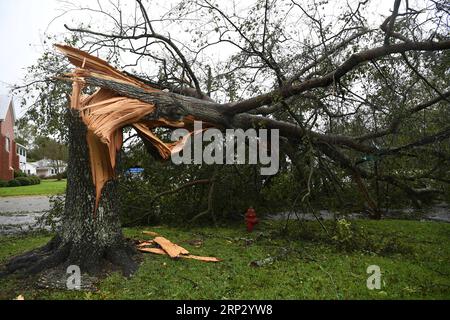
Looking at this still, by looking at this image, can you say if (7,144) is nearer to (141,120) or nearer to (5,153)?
(5,153)

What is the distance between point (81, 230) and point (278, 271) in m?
2.28

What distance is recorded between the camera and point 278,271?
4523mm

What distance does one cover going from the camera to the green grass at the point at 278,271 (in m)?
3.82

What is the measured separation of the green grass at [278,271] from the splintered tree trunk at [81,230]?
0.98ft

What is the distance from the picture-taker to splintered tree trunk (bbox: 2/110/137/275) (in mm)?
4418

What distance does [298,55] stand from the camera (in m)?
7.41

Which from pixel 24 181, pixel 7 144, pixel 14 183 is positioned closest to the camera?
pixel 14 183

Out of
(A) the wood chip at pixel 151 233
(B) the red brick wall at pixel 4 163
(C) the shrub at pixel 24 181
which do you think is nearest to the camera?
(A) the wood chip at pixel 151 233

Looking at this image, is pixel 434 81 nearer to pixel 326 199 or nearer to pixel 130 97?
pixel 326 199

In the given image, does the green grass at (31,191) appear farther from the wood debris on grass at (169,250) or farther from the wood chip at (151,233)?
the wood debris on grass at (169,250)

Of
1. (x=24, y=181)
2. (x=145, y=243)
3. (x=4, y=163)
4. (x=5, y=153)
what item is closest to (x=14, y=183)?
(x=24, y=181)

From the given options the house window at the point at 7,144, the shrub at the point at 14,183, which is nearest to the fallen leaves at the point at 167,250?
the shrub at the point at 14,183

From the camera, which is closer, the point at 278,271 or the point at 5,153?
the point at 278,271
